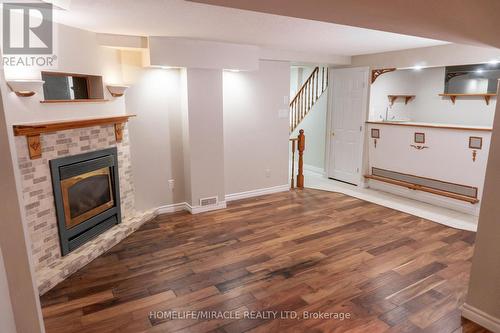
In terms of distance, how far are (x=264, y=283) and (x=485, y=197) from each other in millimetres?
1851

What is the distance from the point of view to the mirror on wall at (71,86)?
10.2 ft

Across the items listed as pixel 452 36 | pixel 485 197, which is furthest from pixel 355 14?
pixel 485 197

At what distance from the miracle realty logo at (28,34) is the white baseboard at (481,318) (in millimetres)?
3958

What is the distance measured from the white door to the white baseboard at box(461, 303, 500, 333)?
366 centimetres

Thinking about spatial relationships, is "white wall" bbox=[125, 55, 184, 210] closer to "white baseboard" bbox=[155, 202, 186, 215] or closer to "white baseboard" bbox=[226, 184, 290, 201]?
"white baseboard" bbox=[155, 202, 186, 215]

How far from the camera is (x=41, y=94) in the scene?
2852 millimetres

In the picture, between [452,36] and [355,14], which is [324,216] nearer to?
[452,36]

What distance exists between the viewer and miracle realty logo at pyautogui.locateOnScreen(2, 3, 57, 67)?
2535 mm

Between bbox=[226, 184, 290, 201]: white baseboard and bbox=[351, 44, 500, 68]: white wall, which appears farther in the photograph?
bbox=[226, 184, 290, 201]: white baseboard

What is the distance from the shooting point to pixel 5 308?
1340 millimetres

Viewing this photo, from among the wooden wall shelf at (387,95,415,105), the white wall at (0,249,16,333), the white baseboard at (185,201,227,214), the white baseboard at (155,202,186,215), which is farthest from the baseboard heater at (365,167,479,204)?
the white wall at (0,249,16,333)

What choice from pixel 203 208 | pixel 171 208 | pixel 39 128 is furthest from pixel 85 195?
pixel 203 208

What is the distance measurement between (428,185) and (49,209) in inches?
199

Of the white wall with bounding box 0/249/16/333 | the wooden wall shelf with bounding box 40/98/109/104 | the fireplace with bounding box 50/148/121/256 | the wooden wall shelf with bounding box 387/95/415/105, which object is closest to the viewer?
the white wall with bounding box 0/249/16/333
